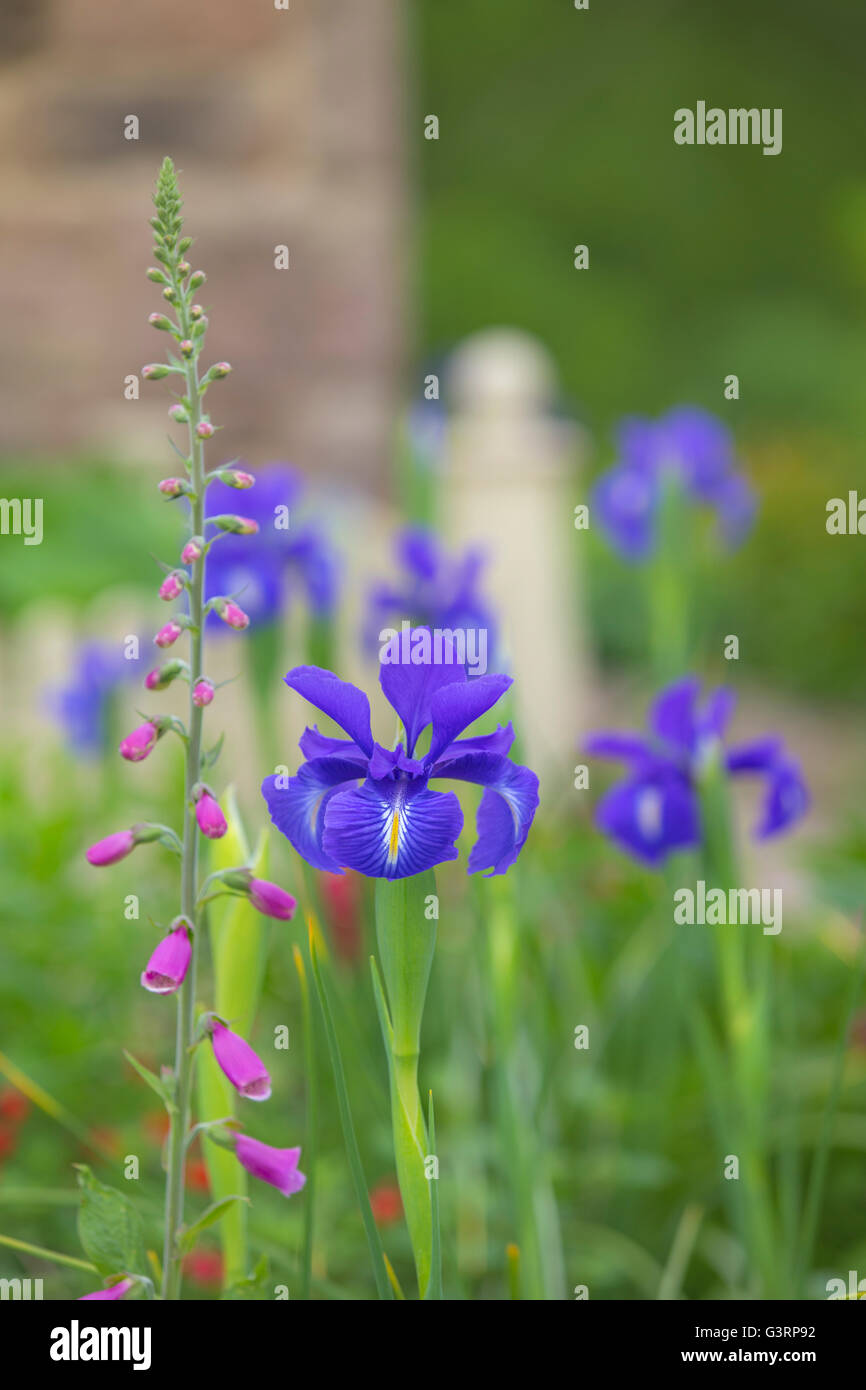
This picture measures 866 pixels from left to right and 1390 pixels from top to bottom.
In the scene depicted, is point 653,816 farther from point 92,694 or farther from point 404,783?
point 92,694

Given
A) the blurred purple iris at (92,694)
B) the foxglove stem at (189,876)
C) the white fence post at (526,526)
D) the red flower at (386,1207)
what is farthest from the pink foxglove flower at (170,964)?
the white fence post at (526,526)

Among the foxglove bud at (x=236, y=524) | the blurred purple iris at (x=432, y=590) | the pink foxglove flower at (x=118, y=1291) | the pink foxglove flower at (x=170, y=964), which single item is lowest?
the pink foxglove flower at (x=118, y=1291)

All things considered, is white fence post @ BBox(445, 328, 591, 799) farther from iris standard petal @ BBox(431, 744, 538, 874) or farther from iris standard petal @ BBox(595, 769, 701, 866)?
iris standard petal @ BBox(431, 744, 538, 874)

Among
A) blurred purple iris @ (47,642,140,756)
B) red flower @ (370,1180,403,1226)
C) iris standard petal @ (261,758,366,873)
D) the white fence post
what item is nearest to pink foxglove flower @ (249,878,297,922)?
iris standard petal @ (261,758,366,873)

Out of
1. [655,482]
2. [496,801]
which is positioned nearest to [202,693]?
[496,801]

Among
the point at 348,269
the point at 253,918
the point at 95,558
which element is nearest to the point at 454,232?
the point at 348,269

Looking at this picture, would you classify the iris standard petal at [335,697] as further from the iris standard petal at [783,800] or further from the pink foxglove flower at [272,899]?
the iris standard petal at [783,800]

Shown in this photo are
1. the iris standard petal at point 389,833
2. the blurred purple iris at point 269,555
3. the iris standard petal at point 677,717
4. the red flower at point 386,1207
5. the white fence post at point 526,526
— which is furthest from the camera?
the white fence post at point 526,526
